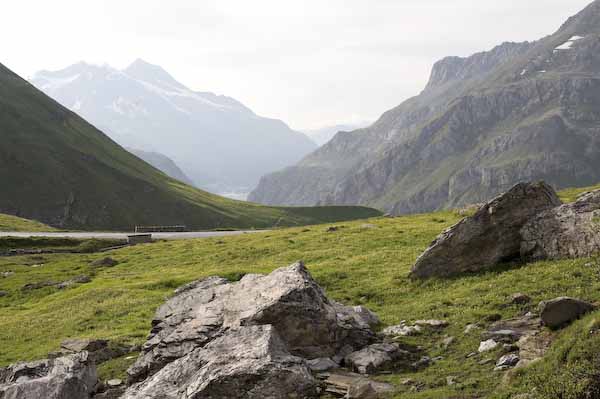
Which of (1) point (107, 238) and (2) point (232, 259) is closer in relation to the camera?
(2) point (232, 259)

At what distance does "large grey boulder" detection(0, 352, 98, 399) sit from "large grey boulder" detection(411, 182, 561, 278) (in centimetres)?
2088

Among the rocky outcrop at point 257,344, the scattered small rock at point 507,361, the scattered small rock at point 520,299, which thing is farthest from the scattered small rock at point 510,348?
the scattered small rock at point 520,299

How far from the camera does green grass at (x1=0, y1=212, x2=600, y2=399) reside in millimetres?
21209

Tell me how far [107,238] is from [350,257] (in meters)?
54.9

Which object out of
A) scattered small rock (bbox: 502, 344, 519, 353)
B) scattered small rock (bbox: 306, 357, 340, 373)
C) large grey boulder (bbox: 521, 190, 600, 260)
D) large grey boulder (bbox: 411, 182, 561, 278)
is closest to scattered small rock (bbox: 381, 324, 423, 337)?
scattered small rock (bbox: 306, 357, 340, 373)

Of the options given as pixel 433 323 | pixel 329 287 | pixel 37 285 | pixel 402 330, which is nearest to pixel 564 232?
pixel 433 323

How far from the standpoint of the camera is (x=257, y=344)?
1994cm

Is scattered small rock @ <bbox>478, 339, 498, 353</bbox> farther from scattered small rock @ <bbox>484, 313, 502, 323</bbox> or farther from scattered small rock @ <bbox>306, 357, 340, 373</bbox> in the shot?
scattered small rock @ <bbox>306, 357, 340, 373</bbox>

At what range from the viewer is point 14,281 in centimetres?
5812

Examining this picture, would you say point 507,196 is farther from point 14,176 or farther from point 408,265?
point 14,176

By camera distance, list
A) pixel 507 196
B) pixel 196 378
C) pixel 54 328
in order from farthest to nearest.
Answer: pixel 54 328 → pixel 507 196 → pixel 196 378

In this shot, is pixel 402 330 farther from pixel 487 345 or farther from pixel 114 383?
pixel 114 383

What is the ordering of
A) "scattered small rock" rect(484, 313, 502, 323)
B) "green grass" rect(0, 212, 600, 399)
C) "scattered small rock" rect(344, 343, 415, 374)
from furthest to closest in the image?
1. "scattered small rock" rect(484, 313, 502, 323)
2. "green grass" rect(0, 212, 600, 399)
3. "scattered small rock" rect(344, 343, 415, 374)

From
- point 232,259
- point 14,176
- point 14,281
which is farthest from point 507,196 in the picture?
point 14,176
